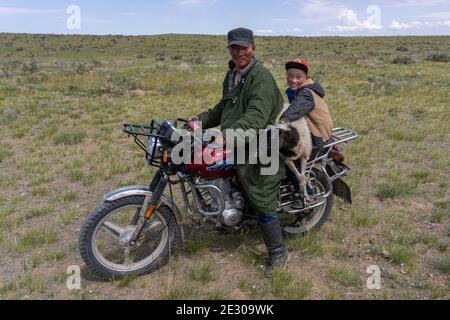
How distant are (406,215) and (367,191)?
852 millimetres

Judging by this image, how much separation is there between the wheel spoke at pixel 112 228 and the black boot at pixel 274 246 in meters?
1.38

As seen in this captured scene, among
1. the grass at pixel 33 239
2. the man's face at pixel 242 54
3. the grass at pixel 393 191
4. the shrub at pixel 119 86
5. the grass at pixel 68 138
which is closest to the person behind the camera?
the man's face at pixel 242 54

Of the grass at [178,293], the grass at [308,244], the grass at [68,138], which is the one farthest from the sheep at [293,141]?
the grass at [68,138]

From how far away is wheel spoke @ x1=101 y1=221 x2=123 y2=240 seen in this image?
3.44 metres

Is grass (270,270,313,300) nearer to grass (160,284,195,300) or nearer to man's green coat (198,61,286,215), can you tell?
man's green coat (198,61,286,215)

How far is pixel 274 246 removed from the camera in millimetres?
3711

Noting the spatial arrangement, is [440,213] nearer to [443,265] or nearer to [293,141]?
[443,265]

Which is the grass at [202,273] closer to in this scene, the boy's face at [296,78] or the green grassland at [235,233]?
the green grassland at [235,233]

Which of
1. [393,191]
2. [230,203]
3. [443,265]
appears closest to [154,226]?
[230,203]

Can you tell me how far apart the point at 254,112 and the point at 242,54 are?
566mm

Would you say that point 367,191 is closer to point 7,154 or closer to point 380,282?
point 380,282

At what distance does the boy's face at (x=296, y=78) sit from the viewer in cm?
392

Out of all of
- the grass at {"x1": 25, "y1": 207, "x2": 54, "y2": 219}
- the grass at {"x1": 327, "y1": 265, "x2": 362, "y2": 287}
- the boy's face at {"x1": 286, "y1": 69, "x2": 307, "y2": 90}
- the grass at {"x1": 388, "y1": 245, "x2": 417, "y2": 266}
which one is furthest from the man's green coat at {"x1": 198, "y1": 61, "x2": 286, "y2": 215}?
the grass at {"x1": 25, "y1": 207, "x2": 54, "y2": 219}

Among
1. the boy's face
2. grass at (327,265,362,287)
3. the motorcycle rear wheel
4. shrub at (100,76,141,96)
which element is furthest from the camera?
shrub at (100,76,141,96)
